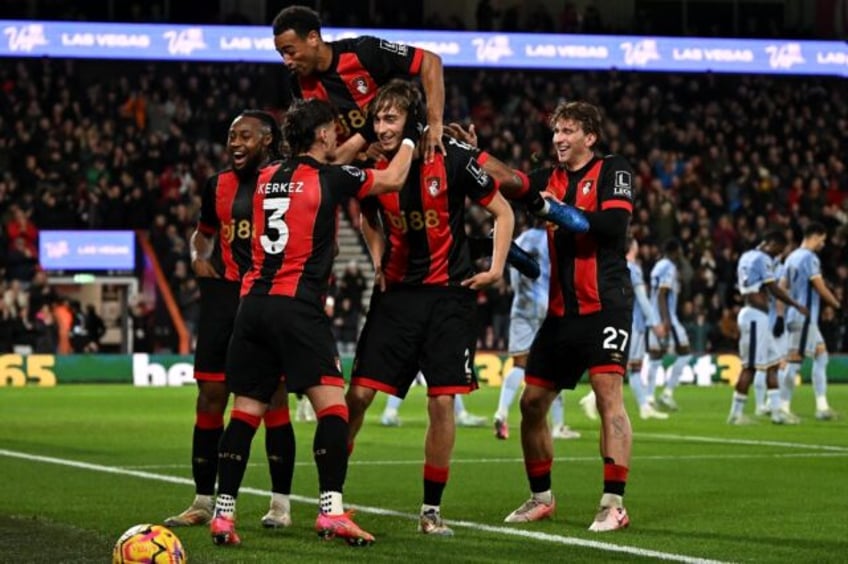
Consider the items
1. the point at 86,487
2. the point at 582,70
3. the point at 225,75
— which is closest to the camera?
the point at 86,487

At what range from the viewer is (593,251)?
10555mm

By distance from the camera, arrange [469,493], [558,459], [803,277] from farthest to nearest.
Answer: [803,277], [558,459], [469,493]

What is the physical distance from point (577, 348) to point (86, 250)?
2559cm

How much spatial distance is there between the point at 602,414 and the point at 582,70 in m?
35.8

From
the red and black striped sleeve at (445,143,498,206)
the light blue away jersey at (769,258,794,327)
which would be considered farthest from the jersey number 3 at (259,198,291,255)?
the light blue away jersey at (769,258,794,327)

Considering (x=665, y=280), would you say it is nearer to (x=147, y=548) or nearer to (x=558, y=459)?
(x=558, y=459)

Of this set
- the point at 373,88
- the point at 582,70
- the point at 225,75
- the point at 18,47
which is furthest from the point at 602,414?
the point at 582,70

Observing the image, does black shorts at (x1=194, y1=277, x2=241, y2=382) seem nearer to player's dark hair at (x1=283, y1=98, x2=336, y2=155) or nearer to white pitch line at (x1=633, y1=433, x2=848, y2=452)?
player's dark hair at (x1=283, y1=98, x2=336, y2=155)

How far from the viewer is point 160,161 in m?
Answer: 37.8

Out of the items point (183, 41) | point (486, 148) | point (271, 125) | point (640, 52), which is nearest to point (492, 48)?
point (486, 148)

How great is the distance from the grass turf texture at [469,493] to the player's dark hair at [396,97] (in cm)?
238

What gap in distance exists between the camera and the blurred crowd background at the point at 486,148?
34.6 metres

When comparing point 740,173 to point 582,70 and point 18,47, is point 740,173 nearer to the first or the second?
point 582,70

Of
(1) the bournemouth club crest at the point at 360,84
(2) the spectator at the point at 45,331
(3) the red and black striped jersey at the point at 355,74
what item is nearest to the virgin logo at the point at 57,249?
(2) the spectator at the point at 45,331
